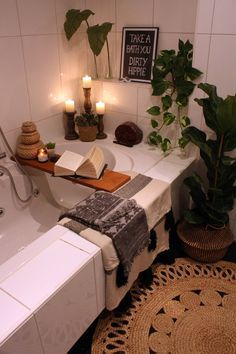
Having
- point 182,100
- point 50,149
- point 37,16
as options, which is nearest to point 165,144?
point 182,100

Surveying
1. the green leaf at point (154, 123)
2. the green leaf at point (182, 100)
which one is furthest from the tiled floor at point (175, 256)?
the green leaf at point (182, 100)

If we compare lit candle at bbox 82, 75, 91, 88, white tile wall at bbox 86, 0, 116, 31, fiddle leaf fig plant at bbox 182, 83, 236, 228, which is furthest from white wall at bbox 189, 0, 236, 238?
lit candle at bbox 82, 75, 91, 88

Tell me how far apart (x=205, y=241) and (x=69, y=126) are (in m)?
1.24

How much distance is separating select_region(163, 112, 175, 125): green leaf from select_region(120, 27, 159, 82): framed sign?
0.96ft

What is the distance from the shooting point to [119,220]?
1351 mm

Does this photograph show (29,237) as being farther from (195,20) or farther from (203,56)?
(195,20)

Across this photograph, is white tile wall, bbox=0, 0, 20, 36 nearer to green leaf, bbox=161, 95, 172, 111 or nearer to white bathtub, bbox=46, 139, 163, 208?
white bathtub, bbox=46, 139, 163, 208

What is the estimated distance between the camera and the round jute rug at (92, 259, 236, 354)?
1.43m

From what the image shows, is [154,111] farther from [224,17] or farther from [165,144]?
[224,17]

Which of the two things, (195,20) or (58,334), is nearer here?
(58,334)

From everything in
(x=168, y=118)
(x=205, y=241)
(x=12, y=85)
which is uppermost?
(x=12, y=85)

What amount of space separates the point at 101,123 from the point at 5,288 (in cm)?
146

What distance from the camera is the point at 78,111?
241 centimetres

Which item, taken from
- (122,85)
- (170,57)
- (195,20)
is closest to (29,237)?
(122,85)
